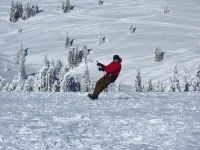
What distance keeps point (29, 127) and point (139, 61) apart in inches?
2636

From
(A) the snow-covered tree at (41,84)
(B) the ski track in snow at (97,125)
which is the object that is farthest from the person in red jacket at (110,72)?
(A) the snow-covered tree at (41,84)

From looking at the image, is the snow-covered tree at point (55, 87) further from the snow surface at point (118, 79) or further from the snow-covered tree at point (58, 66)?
the snow-covered tree at point (58, 66)

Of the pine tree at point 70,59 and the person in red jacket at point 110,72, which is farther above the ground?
the pine tree at point 70,59

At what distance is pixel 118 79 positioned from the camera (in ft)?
214

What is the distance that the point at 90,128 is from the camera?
693cm

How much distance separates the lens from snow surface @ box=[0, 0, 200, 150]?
6219 mm

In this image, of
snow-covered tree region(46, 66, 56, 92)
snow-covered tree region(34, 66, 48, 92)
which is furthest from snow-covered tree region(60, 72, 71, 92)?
snow-covered tree region(34, 66, 48, 92)

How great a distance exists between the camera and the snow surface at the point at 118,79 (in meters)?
6.22

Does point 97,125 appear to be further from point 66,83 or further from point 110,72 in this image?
point 66,83

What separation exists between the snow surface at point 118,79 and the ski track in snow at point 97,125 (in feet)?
0.06

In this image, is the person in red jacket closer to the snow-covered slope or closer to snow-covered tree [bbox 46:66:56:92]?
snow-covered tree [bbox 46:66:56:92]

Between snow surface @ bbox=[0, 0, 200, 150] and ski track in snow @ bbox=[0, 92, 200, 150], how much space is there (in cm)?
2

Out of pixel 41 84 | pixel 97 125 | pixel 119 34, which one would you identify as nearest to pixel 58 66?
pixel 119 34

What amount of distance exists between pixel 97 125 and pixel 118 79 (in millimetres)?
58085
